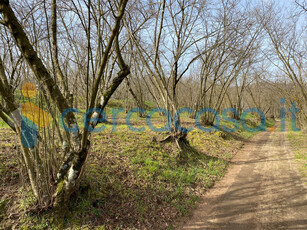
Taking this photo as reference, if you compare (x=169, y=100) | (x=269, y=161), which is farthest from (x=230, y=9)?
(x=269, y=161)

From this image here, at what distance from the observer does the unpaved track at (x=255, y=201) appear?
303 centimetres

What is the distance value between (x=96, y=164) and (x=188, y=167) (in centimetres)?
274

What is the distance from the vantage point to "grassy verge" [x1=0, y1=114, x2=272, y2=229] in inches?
108

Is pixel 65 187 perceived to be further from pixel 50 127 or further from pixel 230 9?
pixel 230 9

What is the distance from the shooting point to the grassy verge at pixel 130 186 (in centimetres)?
275

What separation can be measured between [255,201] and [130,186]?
2.61 meters

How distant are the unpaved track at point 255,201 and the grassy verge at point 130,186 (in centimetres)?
31

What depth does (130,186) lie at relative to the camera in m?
3.78

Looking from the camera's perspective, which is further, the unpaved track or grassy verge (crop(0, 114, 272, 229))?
the unpaved track

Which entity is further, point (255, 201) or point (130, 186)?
point (130, 186)

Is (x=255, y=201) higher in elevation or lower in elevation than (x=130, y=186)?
lower

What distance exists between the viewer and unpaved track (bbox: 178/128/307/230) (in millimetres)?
3031

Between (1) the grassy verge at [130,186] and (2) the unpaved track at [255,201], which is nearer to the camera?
(1) the grassy verge at [130,186]

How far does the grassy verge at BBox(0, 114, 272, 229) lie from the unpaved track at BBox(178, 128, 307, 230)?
305mm
